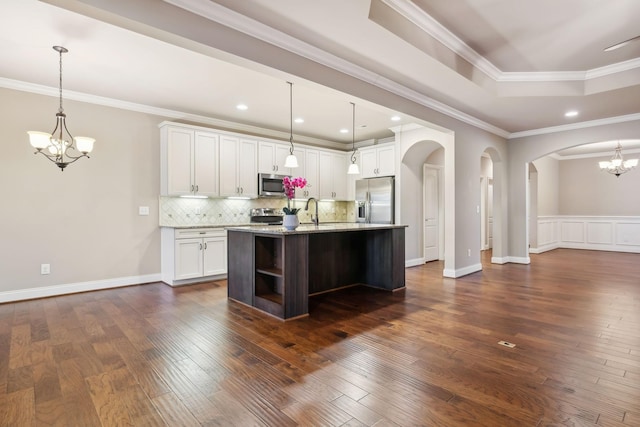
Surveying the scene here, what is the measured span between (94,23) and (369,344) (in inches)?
140

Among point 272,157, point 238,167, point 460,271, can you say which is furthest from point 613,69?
point 238,167

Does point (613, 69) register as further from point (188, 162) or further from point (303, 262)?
point (188, 162)

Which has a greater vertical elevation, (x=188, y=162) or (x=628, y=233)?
(x=188, y=162)

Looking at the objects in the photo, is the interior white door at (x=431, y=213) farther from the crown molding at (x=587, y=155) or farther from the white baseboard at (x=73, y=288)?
the white baseboard at (x=73, y=288)

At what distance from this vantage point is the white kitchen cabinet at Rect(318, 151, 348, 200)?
276 inches

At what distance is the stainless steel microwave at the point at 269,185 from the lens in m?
5.95

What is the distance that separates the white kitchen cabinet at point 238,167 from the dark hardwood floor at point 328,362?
2.09m

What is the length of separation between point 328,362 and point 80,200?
4.19m

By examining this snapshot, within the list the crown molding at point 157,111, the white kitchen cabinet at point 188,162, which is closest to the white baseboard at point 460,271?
the crown molding at point 157,111

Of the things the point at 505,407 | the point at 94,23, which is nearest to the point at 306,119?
the point at 94,23

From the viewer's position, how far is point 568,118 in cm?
562

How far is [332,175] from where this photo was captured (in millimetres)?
7191

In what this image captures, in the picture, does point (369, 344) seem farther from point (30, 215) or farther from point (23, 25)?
point (30, 215)

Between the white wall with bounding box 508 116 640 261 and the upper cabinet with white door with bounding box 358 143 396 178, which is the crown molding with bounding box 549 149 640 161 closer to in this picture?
the white wall with bounding box 508 116 640 261
